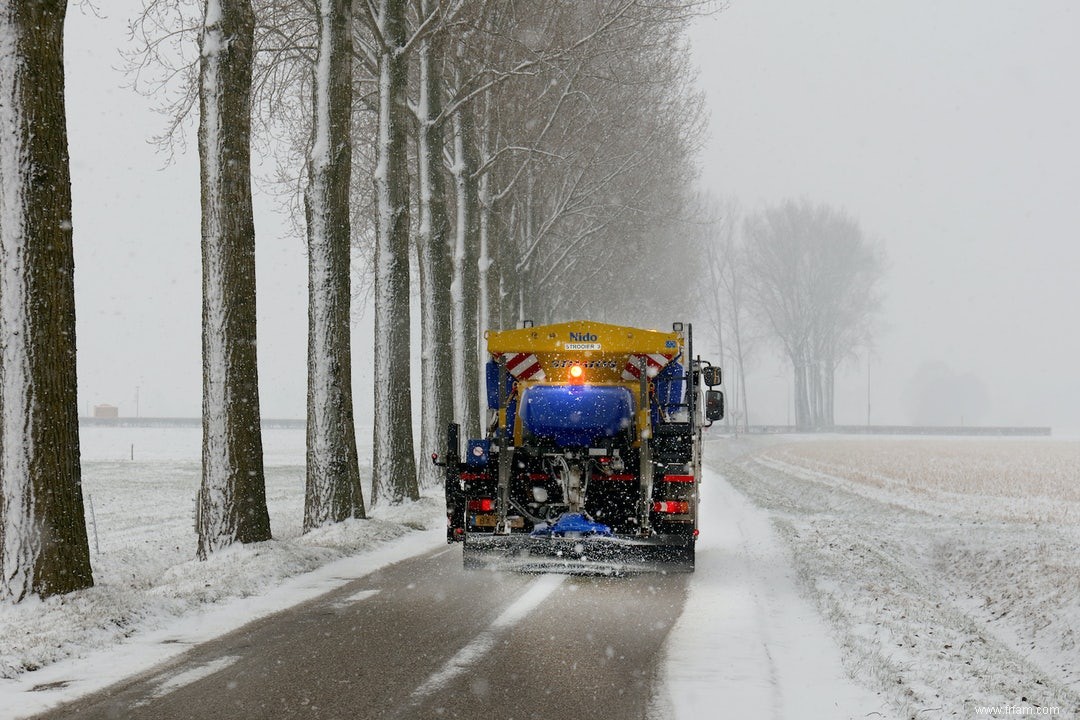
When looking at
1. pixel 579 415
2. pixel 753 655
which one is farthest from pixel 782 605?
pixel 579 415

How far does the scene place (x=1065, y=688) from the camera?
7.70 metres

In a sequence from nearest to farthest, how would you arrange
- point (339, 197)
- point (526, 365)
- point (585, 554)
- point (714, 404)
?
point (585, 554) → point (714, 404) → point (526, 365) → point (339, 197)

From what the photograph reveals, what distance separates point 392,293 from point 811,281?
61471 millimetres

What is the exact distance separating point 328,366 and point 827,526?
817 cm

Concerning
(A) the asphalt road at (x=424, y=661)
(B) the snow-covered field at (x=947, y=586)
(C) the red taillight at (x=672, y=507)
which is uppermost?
(C) the red taillight at (x=672, y=507)

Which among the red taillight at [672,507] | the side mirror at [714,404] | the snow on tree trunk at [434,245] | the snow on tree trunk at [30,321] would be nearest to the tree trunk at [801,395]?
the snow on tree trunk at [434,245]

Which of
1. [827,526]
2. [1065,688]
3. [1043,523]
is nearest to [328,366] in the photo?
[827,526]

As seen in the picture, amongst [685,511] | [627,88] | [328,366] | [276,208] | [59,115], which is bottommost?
[685,511]

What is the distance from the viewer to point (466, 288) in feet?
86.0

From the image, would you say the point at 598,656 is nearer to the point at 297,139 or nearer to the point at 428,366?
the point at 428,366

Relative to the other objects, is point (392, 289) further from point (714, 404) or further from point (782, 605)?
point (782, 605)

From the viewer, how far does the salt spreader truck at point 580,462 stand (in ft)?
37.1

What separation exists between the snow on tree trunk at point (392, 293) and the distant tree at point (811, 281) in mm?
60225

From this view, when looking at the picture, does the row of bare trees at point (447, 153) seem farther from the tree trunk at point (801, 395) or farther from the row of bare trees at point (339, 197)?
the tree trunk at point (801, 395)
